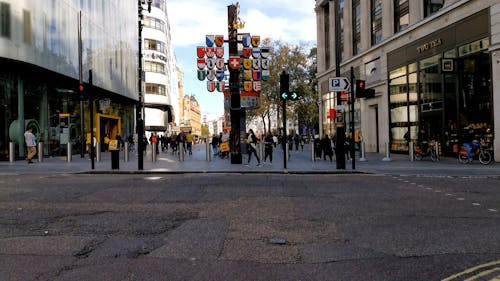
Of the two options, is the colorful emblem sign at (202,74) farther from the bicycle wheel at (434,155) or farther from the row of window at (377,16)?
the row of window at (377,16)

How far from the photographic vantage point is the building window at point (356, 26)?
33812 mm

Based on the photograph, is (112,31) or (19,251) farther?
(112,31)

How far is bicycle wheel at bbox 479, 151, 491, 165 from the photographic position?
17.6 m

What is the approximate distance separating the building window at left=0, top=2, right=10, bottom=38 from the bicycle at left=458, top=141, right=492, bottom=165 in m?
22.1

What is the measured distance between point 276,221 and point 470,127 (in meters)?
17.0

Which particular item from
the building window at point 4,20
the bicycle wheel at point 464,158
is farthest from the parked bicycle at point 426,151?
the building window at point 4,20

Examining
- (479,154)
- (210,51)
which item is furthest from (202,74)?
(479,154)

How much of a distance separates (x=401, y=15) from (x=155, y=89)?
160 ft

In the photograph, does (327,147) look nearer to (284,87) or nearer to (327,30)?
(284,87)

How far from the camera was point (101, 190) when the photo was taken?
392 inches

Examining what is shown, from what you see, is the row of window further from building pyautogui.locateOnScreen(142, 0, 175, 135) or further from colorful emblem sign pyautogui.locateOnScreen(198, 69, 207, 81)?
building pyautogui.locateOnScreen(142, 0, 175, 135)

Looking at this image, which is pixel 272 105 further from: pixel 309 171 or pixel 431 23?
pixel 309 171

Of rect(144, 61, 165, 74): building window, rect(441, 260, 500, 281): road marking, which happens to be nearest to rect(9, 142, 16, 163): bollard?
rect(441, 260, 500, 281): road marking

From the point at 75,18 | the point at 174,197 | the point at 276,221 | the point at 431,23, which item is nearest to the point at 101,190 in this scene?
the point at 174,197
